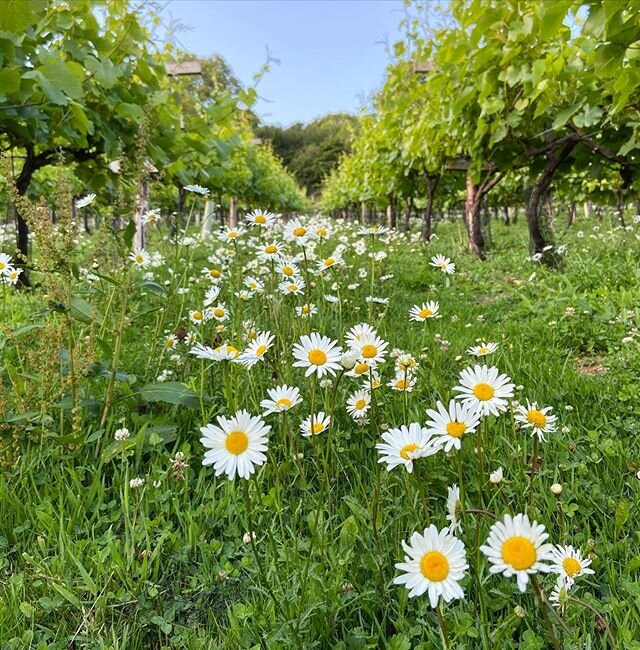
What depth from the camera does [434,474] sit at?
1.42 m

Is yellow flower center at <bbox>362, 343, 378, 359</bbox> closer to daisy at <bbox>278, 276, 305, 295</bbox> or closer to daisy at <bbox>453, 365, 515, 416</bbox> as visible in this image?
daisy at <bbox>453, 365, 515, 416</bbox>

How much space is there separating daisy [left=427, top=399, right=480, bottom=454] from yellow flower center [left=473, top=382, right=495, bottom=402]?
0.24ft

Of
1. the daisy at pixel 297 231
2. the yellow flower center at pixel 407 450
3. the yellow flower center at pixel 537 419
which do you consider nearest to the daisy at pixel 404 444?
the yellow flower center at pixel 407 450

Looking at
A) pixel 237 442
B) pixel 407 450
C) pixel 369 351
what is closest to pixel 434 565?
pixel 407 450

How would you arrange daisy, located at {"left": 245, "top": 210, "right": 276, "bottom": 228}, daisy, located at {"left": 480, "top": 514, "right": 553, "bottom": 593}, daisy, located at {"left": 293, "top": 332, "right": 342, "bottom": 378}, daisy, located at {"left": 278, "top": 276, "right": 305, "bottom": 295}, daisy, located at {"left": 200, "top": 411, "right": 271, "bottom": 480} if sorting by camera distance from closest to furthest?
daisy, located at {"left": 480, "top": 514, "right": 553, "bottom": 593} → daisy, located at {"left": 200, "top": 411, "right": 271, "bottom": 480} → daisy, located at {"left": 293, "top": 332, "right": 342, "bottom": 378} → daisy, located at {"left": 278, "top": 276, "right": 305, "bottom": 295} → daisy, located at {"left": 245, "top": 210, "right": 276, "bottom": 228}

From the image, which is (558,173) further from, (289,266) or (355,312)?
(289,266)

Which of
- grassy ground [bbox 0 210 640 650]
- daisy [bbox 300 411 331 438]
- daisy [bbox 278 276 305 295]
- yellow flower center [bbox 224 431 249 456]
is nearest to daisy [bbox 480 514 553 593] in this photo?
grassy ground [bbox 0 210 640 650]

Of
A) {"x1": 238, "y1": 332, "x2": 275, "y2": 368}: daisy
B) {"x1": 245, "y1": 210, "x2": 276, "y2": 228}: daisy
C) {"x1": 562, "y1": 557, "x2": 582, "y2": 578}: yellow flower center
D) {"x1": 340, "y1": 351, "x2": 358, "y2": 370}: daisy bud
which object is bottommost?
{"x1": 562, "y1": 557, "x2": 582, "y2": 578}: yellow flower center

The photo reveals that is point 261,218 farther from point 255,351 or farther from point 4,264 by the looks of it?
point 4,264

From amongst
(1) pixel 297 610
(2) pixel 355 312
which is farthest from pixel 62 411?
(2) pixel 355 312

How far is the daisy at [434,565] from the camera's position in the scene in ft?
2.18

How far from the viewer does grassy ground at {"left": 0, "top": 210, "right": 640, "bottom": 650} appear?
3.24 ft

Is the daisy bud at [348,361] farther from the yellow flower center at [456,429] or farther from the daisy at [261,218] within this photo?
the daisy at [261,218]

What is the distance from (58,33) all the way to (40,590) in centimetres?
340
